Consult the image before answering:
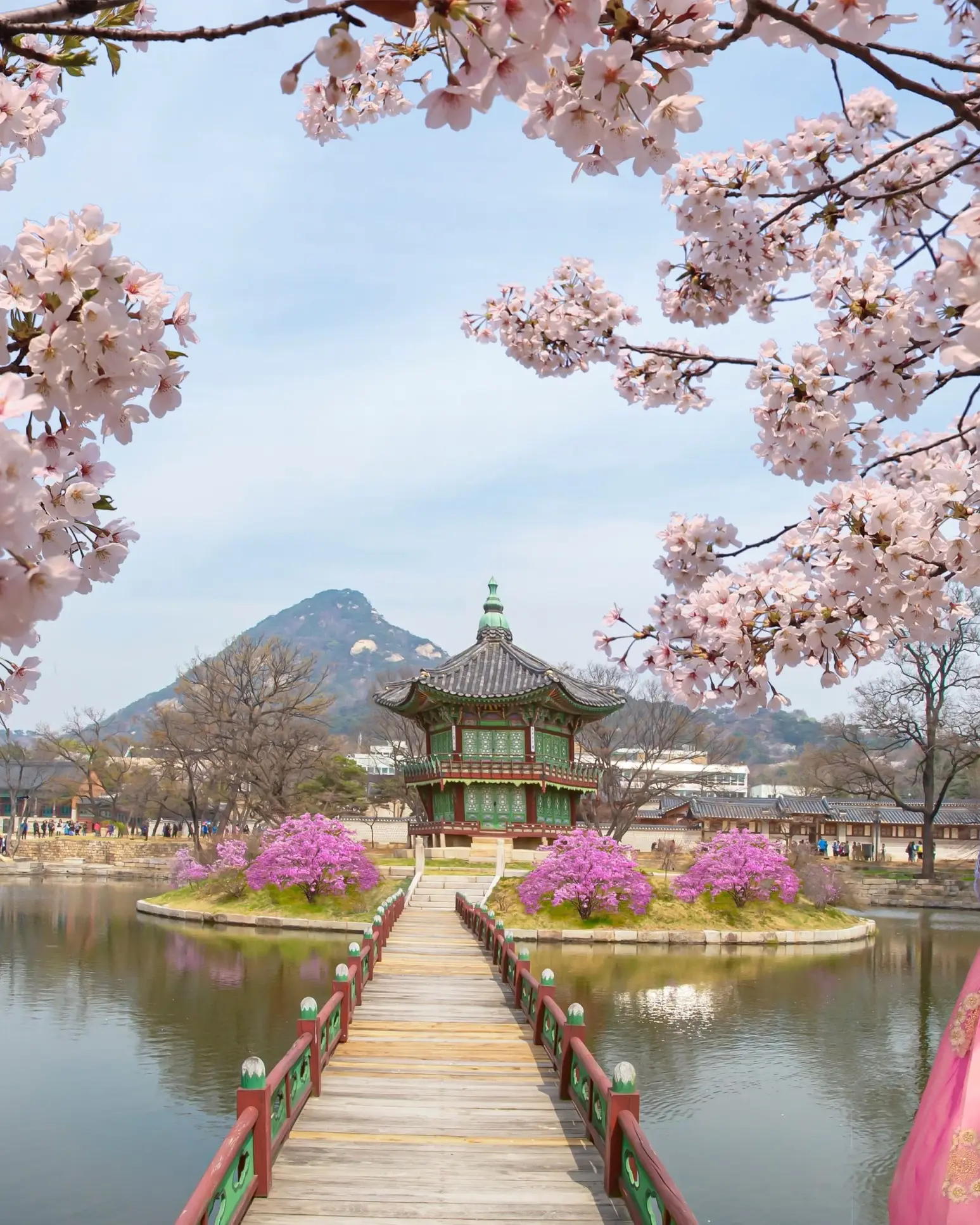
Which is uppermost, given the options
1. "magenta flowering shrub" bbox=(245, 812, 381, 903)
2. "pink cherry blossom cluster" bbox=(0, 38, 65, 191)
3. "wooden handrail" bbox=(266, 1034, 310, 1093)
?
"pink cherry blossom cluster" bbox=(0, 38, 65, 191)

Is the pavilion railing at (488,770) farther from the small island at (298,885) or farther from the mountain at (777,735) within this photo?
the mountain at (777,735)

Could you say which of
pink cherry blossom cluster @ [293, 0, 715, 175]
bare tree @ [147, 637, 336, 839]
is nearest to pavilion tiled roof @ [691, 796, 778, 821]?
bare tree @ [147, 637, 336, 839]

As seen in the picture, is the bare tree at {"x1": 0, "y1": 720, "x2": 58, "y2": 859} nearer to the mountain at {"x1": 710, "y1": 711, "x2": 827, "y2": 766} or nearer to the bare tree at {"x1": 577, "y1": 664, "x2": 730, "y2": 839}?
the bare tree at {"x1": 577, "y1": 664, "x2": 730, "y2": 839}

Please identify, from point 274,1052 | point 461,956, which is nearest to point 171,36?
point 274,1052

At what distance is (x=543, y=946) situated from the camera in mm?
21422

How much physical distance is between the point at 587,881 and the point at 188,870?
12551 mm

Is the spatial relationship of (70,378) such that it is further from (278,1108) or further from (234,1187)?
(278,1108)

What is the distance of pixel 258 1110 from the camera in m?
5.36

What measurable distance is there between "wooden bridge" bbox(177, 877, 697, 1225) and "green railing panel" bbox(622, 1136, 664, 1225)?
0.01 m

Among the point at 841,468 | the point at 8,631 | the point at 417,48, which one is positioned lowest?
the point at 8,631

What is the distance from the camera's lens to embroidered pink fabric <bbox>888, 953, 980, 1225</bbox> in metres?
2.42

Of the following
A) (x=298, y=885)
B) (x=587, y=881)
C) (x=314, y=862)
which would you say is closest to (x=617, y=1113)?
(x=587, y=881)

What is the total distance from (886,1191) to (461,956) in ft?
24.2

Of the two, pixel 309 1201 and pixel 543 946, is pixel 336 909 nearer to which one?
pixel 543 946
